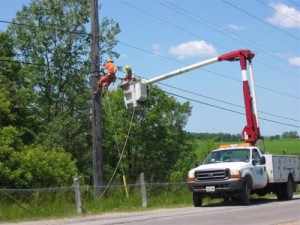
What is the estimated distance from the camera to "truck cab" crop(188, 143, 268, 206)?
17.5 meters

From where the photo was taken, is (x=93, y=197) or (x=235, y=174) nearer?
(x=235, y=174)

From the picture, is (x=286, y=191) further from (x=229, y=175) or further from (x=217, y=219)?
(x=217, y=219)

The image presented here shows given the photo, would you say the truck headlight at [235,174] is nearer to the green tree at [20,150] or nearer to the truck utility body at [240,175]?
the truck utility body at [240,175]

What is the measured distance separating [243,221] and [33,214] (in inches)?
256

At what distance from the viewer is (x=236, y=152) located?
62.6 ft

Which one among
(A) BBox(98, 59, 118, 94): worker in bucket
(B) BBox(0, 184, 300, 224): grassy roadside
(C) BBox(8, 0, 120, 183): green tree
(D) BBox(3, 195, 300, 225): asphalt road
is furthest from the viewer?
(C) BBox(8, 0, 120, 183): green tree

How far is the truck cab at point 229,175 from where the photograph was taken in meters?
17.5

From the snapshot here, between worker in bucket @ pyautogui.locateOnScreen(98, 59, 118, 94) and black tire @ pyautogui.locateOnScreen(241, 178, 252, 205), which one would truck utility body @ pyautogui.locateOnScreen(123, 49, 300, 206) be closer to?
black tire @ pyautogui.locateOnScreen(241, 178, 252, 205)

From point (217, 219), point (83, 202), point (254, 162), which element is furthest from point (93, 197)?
point (217, 219)

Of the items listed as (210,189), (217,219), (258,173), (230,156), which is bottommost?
(217,219)

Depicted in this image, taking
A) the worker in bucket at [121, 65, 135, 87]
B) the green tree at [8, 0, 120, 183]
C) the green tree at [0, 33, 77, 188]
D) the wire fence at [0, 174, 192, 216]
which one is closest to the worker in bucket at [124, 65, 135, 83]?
the worker in bucket at [121, 65, 135, 87]

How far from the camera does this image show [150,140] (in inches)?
2584

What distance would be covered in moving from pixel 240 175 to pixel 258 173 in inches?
66.7

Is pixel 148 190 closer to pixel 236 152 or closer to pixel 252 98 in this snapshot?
pixel 236 152
